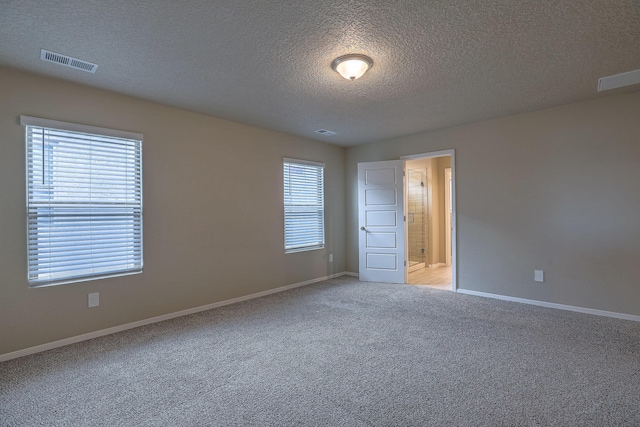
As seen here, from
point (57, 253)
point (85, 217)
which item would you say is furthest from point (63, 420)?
point (85, 217)

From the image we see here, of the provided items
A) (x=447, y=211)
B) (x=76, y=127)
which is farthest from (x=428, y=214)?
(x=76, y=127)

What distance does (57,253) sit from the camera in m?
2.99

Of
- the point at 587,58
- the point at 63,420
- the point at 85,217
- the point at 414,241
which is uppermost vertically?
the point at 587,58

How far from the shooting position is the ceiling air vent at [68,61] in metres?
2.53

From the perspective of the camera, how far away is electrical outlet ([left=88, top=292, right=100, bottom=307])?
317 cm

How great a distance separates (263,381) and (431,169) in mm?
6036

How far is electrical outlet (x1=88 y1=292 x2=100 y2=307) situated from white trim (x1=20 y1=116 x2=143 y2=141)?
163 cm

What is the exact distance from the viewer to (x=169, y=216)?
3.76 meters

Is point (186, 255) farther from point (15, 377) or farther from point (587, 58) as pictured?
point (587, 58)

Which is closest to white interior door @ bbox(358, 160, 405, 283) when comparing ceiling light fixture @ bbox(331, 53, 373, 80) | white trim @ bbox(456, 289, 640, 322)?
white trim @ bbox(456, 289, 640, 322)

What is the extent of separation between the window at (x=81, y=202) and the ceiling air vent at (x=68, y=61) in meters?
0.60

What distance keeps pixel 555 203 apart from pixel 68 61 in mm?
5356

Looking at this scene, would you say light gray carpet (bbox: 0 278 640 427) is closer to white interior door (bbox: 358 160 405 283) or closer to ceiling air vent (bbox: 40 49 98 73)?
white interior door (bbox: 358 160 405 283)

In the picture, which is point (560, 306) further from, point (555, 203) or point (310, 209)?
point (310, 209)
